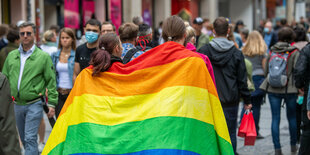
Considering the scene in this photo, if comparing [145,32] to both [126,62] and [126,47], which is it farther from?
[126,62]

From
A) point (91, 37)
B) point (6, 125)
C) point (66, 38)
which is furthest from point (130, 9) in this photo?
point (6, 125)

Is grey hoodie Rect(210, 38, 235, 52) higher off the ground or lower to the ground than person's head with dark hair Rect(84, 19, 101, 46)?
lower

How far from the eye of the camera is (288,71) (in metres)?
7.98

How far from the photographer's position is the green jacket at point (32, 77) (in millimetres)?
6664

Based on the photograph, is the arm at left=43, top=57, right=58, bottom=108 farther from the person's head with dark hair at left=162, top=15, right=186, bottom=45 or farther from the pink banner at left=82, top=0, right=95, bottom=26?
the pink banner at left=82, top=0, right=95, bottom=26

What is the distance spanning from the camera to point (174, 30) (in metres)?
4.79

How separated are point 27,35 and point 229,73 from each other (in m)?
2.62

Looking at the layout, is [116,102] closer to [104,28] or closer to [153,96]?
[153,96]

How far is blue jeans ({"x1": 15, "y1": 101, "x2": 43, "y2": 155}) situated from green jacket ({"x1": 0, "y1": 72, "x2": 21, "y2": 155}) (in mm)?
2288

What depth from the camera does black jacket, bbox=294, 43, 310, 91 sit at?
6.64 metres

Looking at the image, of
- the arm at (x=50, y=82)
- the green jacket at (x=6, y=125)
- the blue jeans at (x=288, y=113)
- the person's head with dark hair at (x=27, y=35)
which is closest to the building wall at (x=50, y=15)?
the person's head with dark hair at (x=27, y=35)

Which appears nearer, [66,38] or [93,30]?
[93,30]

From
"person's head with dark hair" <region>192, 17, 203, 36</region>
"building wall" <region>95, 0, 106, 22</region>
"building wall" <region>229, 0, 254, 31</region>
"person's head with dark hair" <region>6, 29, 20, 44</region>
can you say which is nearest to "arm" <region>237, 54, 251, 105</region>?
"person's head with dark hair" <region>6, 29, 20, 44</region>

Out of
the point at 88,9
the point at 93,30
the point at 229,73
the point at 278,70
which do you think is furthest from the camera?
the point at 88,9
